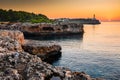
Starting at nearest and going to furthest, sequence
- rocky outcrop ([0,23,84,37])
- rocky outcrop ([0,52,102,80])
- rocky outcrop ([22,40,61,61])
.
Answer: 1. rocky outcrop ([0,52,102,80])
2. rocky outcrop ([22,40,61,61])
3. rocky outcrop ([0,23,84,37])

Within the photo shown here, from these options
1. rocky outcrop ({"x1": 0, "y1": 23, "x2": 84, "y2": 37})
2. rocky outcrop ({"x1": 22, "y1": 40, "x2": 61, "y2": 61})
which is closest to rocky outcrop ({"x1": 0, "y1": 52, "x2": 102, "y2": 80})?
rocky outcrop ({"x1": 22, "y1": 40, "x2": 61, "y2": 61})

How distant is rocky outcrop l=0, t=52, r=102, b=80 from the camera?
12391 mm

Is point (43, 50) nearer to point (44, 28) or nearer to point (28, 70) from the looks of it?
point (28, 70)

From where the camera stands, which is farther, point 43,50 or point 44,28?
point 44,28

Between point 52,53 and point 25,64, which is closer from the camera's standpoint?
point 25,64

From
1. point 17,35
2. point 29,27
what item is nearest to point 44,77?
point 17,35

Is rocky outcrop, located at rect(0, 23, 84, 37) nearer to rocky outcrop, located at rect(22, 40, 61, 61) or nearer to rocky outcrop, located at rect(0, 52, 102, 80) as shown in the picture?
rocky outcrop, located at rect(22, 40, 61, 61)

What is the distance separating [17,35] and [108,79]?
963 inches

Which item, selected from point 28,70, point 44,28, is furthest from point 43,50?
point 44,28

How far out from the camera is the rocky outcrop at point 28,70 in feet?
40.7

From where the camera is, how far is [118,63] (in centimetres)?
4588

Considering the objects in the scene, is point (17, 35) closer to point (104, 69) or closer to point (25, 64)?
point (104, 69)

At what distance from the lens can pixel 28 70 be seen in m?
12.8

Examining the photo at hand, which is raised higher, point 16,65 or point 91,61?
point 16,65
